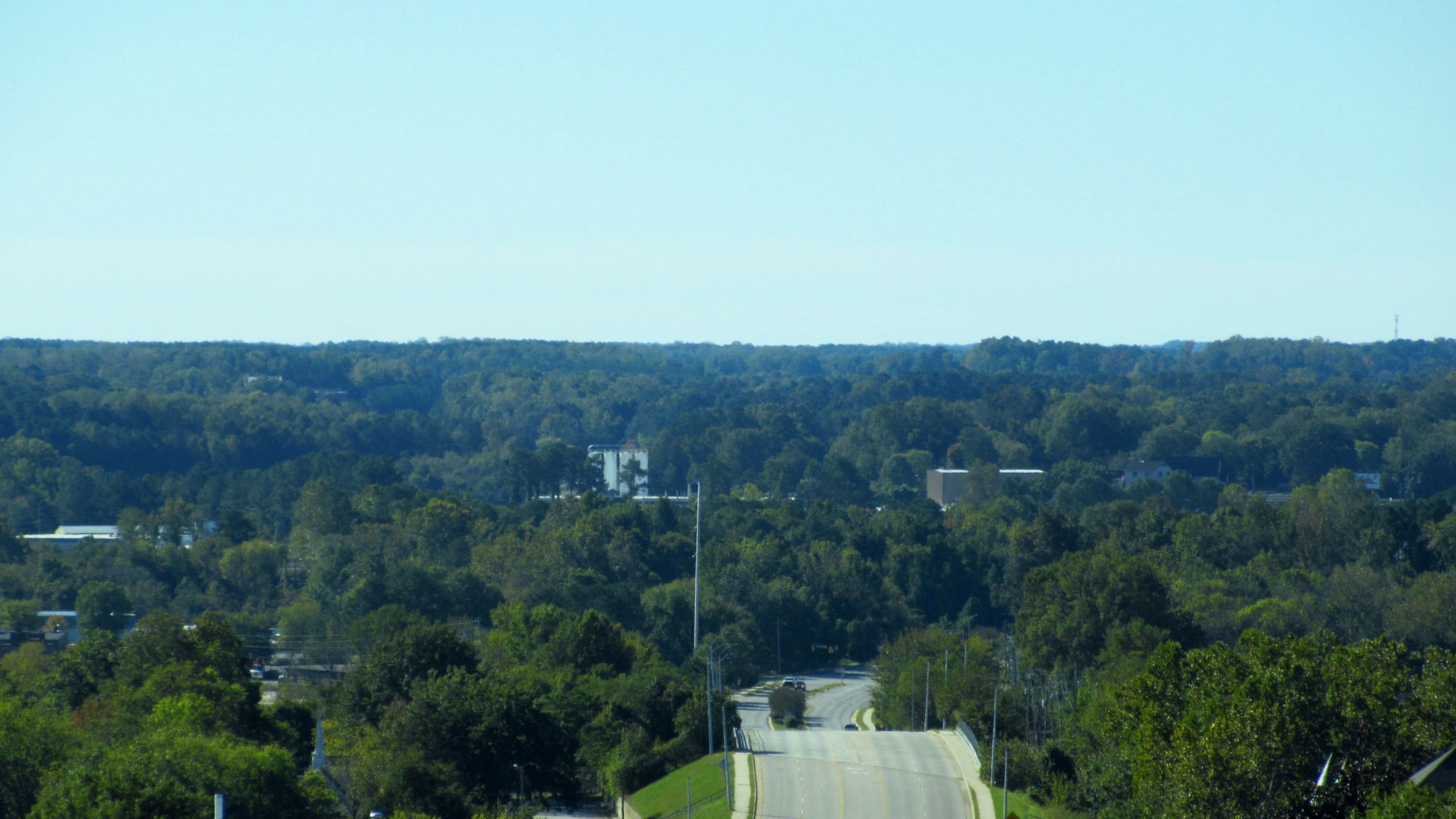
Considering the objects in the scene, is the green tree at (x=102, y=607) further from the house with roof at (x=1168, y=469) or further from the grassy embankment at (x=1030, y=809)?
the house with roof at (x=1168, y=469)

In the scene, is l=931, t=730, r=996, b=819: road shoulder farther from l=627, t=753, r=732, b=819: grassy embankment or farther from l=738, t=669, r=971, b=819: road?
l=627, t=753, r=732, b=819: grassy embankment

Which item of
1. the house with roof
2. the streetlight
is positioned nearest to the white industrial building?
the house with roof

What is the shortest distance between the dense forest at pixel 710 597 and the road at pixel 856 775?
94.1 inches

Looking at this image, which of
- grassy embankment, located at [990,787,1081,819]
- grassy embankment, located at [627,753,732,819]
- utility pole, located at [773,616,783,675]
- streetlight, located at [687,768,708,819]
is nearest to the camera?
grassy embankment, located at [990,787,1081,819]

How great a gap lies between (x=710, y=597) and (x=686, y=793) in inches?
1344

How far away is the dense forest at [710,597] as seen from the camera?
3422 cm

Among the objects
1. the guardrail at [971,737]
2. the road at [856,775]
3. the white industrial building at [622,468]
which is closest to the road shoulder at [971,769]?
the guardrail at [971,737]

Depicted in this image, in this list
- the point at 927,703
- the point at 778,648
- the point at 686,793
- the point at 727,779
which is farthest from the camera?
the point at 778,648

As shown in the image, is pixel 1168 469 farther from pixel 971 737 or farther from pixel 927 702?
pixel 971 737

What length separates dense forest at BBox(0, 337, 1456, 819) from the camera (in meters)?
34.2

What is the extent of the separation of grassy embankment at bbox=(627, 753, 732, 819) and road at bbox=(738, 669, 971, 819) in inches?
42.8

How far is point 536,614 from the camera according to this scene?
59.6 m

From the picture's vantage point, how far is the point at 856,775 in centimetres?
4041

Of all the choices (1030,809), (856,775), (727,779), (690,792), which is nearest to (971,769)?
(856,775)
